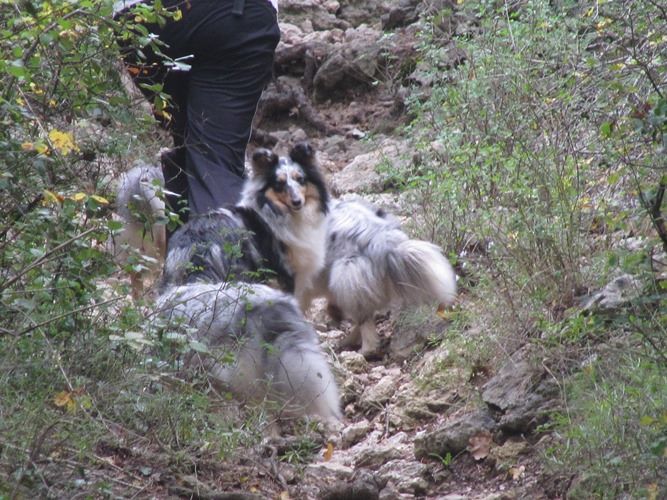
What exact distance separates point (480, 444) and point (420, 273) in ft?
7.15

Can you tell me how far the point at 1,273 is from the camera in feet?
13.1

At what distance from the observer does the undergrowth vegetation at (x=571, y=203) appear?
3838mm

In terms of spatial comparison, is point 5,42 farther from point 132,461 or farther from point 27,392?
point 132,461

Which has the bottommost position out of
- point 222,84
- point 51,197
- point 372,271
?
point 372,271

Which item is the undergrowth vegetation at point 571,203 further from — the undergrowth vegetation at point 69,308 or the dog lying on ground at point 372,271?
the undergrowth vegetation at point 69,308

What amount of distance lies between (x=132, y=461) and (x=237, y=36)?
2859 mm

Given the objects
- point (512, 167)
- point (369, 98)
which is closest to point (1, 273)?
point (512, 167)

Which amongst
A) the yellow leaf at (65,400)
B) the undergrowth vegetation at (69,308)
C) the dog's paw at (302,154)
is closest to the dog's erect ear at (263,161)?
the dog's paw at (302,154)

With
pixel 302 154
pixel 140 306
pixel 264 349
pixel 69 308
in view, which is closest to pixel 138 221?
pixel 264 349

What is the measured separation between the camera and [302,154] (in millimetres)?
7277

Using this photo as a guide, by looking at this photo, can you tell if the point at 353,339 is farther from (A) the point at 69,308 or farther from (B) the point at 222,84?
(A) the point at 69,308

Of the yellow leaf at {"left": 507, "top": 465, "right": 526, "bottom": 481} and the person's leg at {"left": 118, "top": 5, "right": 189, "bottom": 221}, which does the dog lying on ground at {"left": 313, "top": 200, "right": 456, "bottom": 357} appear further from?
the yellow leaf at {"left": 507, "top": 465, "right": 526, "bottom": 481}

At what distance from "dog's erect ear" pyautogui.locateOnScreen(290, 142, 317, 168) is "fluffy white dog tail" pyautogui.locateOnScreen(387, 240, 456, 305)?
32.2 inches

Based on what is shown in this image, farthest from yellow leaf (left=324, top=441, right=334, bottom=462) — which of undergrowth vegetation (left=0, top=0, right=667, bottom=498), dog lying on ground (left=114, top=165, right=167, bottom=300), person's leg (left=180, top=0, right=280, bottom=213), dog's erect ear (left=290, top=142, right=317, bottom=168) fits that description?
dog's erect ear (left=290, top=142, right=317, bottom=168)
